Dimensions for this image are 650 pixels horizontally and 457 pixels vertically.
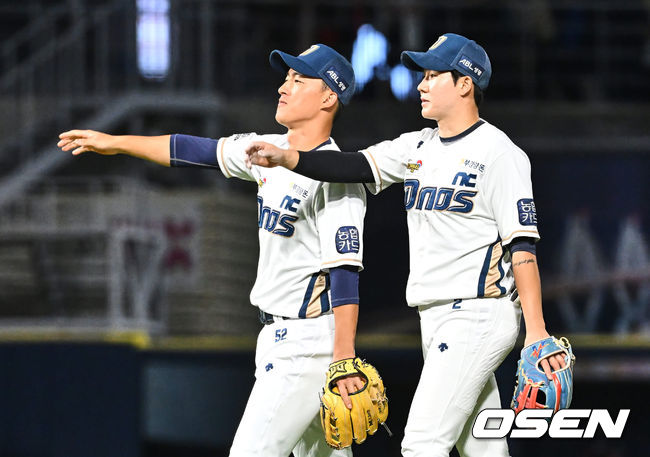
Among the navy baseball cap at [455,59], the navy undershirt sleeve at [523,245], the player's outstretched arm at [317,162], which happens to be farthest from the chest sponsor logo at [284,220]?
the navy undershirt sleeve at [523,245]

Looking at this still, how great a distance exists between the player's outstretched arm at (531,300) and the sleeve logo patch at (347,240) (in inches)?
25.4

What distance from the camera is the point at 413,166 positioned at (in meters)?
5.06

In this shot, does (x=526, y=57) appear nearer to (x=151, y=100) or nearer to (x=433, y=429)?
(x=151, y=100)

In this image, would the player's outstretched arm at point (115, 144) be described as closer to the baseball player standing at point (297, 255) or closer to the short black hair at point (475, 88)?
the baseball player standing at point (297, 255)

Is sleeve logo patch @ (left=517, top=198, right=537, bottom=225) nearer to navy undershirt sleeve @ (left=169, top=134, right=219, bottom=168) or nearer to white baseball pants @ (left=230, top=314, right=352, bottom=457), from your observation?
white baseball pants @ (left=230, top=314, right=352, bottom=457)

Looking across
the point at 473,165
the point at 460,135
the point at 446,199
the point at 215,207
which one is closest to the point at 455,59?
the point at 460,135

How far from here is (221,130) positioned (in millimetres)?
12453

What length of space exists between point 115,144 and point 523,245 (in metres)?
1.75

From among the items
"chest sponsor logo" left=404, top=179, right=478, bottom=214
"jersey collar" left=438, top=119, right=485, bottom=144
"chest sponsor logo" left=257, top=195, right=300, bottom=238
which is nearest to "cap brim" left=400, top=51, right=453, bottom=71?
"jersey collar" left=438, top=119, right=485, bottom=144

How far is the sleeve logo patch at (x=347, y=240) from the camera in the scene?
5.05 meters

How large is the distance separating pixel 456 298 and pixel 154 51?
826 cm

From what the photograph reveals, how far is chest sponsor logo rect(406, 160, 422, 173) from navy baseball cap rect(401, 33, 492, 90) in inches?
15.0

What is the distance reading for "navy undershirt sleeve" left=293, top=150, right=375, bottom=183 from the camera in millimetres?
4922

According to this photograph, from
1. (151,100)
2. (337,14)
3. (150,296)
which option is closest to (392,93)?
(337,14)
